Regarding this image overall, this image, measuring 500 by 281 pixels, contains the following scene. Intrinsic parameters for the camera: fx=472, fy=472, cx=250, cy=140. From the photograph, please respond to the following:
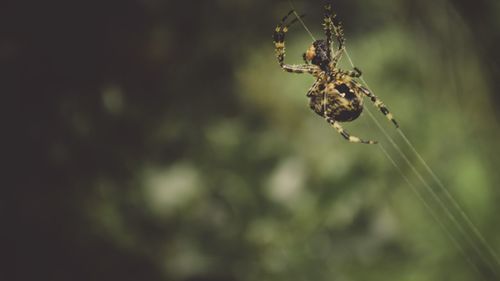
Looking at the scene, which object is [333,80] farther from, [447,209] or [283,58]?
[447,209]

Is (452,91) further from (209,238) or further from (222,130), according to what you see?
Answer: (209,238)

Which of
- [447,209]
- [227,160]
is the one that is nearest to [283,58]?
[227,160]

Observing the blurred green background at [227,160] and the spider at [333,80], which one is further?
the blurred green background at [227,160]

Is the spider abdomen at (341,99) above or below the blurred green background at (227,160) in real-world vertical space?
below

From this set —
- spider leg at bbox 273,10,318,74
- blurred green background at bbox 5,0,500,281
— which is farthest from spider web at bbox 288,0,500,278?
spider leg at bbox 273,10,318,74

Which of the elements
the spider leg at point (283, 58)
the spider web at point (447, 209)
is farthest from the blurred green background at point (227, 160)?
the spider leg at point (283, 58)

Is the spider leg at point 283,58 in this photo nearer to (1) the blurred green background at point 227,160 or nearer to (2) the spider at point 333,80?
(2) the spider at point 333,80

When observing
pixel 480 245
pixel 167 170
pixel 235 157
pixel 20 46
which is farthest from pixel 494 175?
pixel 20 46
